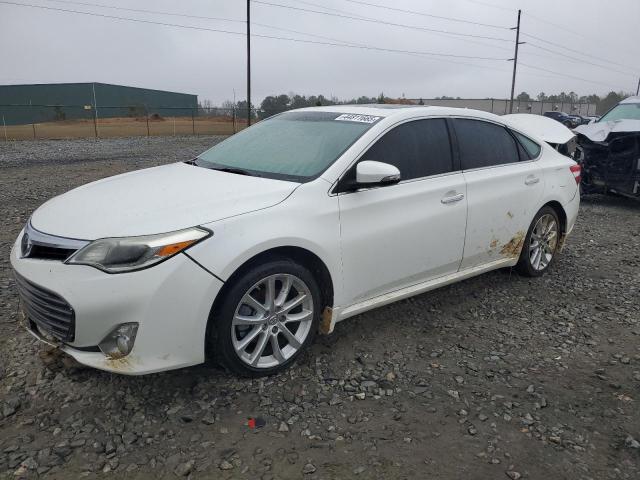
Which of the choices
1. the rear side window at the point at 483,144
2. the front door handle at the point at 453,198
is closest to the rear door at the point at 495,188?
the rear side window at the point at 483,144

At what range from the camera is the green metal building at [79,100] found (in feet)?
145

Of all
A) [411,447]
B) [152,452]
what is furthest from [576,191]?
[152,452]

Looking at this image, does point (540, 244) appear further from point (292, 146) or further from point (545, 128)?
point (292, 146)

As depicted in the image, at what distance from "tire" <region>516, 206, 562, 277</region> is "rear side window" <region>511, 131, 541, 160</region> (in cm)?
51

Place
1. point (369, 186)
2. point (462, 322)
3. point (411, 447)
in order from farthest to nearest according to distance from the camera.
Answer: point (462, 322) < point (369, 186) < point (411, 447)

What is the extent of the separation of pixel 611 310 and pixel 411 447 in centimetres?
276

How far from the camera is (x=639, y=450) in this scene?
2.59 metres

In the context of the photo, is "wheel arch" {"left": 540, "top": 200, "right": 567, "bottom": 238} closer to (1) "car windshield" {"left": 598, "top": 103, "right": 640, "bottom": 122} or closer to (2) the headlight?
(2) the headlight

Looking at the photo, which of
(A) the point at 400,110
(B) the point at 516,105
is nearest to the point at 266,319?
(A) the point at 400,110

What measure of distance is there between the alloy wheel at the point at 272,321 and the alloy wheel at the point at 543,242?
106 inches

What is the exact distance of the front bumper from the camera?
2.55 m

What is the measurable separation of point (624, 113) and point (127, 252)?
10225mm

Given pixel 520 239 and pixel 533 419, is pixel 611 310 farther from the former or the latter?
pixel 533 419

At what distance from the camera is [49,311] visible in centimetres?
270
